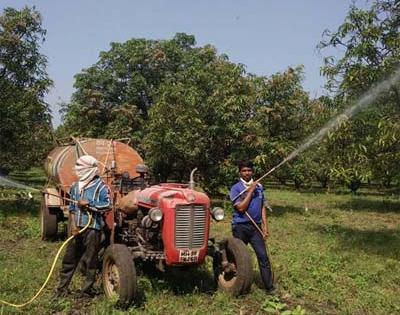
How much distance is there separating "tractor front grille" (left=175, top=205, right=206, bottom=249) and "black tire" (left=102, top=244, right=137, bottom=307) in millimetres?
714

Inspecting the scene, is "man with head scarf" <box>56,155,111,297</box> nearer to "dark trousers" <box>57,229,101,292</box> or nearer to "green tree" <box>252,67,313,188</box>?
"dark trousers" <box>57,229,101,292</box>

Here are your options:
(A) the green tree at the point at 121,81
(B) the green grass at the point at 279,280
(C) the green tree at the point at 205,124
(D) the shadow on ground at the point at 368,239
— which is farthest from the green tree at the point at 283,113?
(A) the green tree at the point at 121,81

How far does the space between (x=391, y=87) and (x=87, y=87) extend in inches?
1115

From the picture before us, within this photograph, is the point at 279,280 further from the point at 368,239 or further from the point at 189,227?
the point at 368,239

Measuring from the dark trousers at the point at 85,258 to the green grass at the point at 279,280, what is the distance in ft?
0.78

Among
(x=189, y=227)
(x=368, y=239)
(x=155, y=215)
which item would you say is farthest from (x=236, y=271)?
(x=368, y=239)

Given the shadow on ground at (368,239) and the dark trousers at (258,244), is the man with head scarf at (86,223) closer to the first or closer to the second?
the dark trousers at (258,244)

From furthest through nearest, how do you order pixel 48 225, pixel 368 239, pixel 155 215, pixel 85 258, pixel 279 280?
pixel 368 239, pixel 48 225, pixel 279 280, pixel 85 258, pixel 155 215

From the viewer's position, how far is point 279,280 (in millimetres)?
8570

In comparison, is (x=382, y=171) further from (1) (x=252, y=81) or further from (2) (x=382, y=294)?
(1) (x=252, y=81)

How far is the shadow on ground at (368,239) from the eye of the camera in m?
11.8

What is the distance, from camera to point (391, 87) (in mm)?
10727

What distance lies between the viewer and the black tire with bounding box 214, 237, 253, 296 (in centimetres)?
720

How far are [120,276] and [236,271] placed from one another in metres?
1.69
